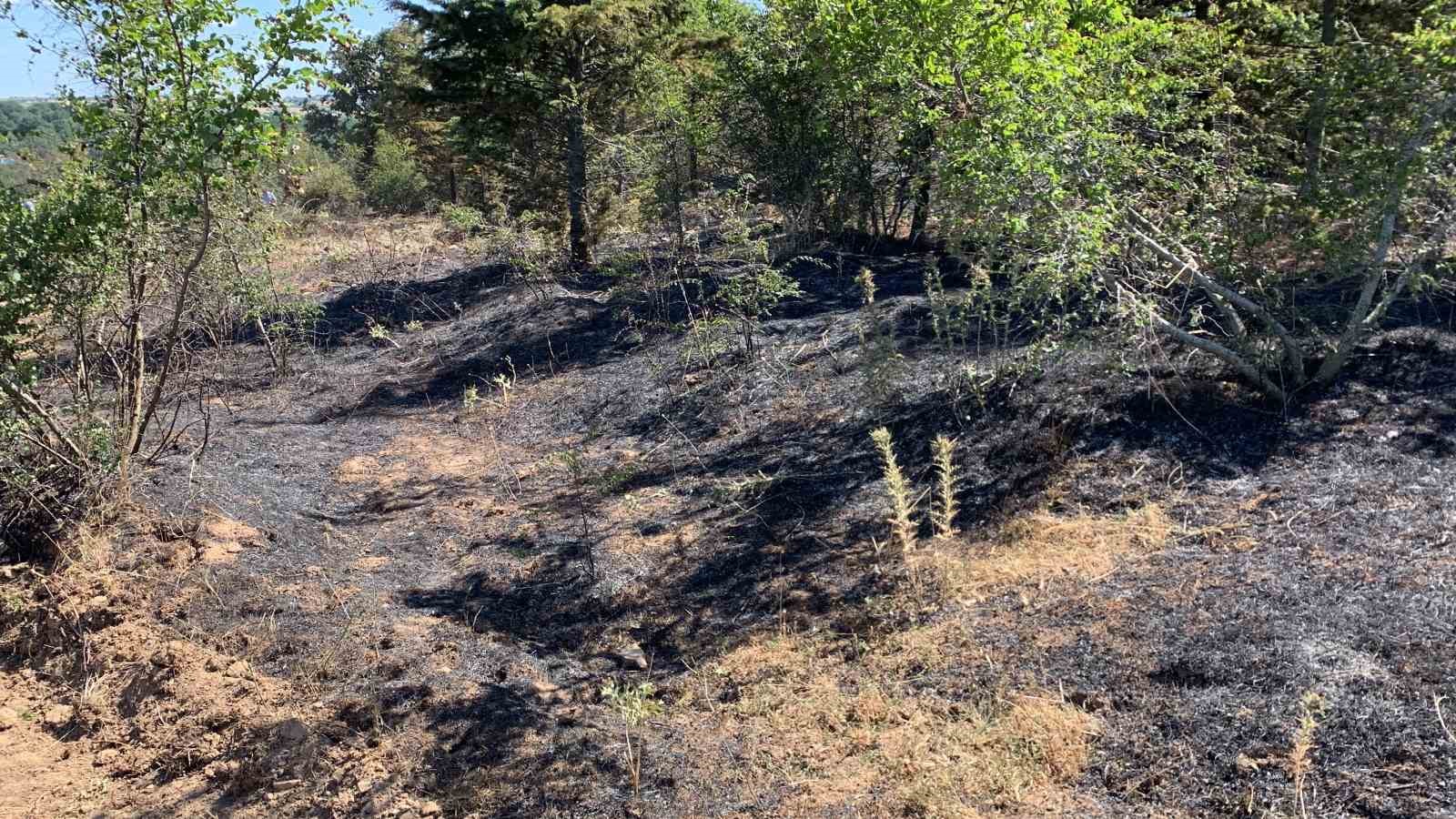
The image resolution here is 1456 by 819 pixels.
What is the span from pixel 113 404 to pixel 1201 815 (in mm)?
6332

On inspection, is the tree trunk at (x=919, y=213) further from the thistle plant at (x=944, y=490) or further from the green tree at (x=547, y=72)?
the thistle plant at (x=944, y=490)

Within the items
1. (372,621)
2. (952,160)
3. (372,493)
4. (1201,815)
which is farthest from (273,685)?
(952,160)

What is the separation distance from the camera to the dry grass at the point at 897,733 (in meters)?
3.09

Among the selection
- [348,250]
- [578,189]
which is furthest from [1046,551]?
[348,250]

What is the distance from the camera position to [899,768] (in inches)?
128

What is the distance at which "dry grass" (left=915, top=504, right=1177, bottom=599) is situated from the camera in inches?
166

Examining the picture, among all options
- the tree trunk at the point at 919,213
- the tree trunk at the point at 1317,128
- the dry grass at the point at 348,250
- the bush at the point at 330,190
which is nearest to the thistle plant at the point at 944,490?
the tree trunk at the point at 1317,128

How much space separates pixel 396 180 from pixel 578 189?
10616mm

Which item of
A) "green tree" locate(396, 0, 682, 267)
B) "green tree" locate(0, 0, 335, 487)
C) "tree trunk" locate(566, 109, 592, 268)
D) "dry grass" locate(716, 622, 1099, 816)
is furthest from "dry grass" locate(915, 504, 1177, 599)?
"tree trunk" locate(566, 109, 592, 268)

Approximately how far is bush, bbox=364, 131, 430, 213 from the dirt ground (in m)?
14.9

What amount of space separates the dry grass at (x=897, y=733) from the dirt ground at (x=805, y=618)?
14 millimetres

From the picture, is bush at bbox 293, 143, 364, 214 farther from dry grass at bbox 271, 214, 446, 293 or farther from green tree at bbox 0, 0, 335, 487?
green tree at bbox 0, 0, 335, 487

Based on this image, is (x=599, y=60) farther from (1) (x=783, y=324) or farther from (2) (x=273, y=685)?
(2) (x=273, y=685)

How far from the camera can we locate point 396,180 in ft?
67.2
